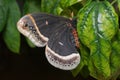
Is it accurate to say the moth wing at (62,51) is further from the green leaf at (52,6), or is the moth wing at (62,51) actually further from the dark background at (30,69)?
the dark background at (30,69)

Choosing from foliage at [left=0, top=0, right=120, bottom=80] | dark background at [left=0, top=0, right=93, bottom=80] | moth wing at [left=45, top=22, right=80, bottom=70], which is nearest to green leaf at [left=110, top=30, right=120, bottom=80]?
foliage at [left=0, top=0, right=120, bottom=80]

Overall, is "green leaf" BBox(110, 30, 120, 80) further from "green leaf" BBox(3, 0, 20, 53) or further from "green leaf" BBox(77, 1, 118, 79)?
"green leaf" BBox(3, 0, 20, 53)

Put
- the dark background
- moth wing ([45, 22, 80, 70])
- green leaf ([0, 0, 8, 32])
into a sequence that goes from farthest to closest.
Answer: the dark background, green leaf ([0, 0, 8, 32]), moth wing ([45, 22, 80, 70])

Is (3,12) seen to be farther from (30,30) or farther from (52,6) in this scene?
(30,30)

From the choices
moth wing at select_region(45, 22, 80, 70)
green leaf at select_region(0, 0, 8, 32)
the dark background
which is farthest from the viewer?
the dark background

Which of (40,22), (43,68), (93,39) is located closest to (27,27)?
(40,22)
